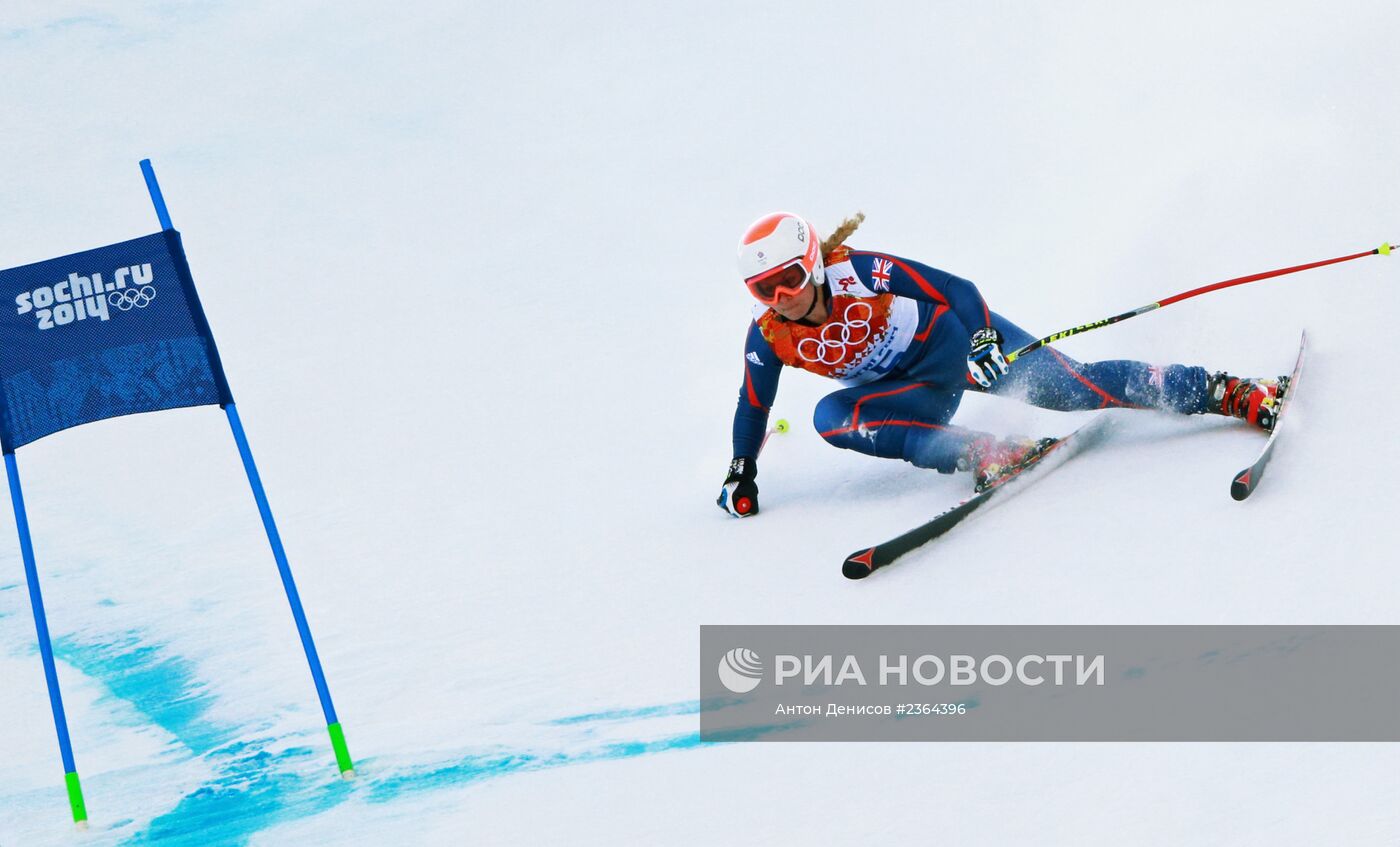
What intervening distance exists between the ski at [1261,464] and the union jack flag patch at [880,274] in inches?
47.4

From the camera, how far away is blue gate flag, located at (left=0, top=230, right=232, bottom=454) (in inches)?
116

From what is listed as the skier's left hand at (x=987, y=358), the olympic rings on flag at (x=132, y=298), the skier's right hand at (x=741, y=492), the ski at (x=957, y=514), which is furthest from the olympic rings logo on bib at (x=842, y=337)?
the olympic rings on flag at (x=132, y=298)

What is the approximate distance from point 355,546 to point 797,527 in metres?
1.72

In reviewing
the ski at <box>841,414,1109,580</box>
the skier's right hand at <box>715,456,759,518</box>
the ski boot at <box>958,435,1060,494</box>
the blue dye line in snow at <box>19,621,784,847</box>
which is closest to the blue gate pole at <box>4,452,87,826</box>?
the blue dye line in snow at <box>19,621,784,847</box>

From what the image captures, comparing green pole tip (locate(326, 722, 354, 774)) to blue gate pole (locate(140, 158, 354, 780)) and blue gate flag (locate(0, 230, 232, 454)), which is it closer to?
blue gate pole (locate(140, 158, 354, 780))

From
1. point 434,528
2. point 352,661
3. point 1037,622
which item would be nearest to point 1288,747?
point 1037,622

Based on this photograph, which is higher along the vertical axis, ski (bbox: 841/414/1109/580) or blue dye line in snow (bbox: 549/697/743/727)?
ski (bbox: 841/414/1109/580)

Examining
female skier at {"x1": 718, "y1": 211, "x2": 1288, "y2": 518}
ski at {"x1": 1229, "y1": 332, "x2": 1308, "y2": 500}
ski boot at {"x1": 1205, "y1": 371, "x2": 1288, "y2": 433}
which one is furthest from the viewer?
female skier at {"x1": 718, "y1": 211, "x2": 1288, "y2": 518}

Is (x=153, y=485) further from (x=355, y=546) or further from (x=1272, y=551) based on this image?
(x=1272, y=551)

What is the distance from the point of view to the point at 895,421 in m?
4.14

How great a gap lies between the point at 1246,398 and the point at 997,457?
746 millimetres

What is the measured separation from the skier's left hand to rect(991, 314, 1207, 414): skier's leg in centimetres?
25

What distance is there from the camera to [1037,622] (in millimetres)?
3018

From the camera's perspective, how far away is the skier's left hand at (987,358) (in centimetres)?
377
